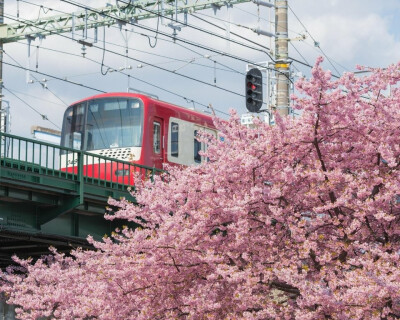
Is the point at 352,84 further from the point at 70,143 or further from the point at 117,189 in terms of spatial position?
the point at 70,143

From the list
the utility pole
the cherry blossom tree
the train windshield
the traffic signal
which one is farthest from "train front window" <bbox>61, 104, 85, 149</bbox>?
the cherry blossom tree

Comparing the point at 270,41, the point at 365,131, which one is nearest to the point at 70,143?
the point at 270,41

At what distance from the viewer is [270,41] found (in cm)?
3431

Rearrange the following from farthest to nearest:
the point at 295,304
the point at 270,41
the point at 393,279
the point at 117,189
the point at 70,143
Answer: the point at 270,41 → the point at 70,143 → the point at 117,189 → the point at 295,304 → the point at 393,279

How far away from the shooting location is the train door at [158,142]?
2734 centimetres

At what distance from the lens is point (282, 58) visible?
1208 inches

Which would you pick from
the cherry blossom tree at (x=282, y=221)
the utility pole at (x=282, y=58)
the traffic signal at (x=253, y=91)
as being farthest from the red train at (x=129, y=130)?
the cherry blossom tree at (x=282, y=221)

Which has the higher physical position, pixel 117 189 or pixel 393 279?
pixel 117 189

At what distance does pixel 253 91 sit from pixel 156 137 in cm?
358

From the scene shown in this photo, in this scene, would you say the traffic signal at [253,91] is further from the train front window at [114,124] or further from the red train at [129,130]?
the train front window at [114,124]

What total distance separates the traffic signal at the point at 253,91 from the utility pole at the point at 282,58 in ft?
3.34

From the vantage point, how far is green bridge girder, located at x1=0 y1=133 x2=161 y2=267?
21.0m

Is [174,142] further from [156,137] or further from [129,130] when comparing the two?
[129,130]

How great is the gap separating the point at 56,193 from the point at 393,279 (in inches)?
411
